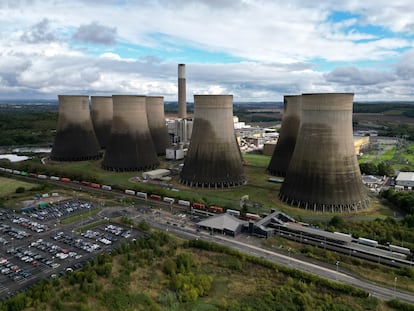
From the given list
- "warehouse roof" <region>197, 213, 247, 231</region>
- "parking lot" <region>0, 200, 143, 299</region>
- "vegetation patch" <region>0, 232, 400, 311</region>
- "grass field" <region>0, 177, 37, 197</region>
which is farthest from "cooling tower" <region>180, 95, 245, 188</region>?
"grass field" <region>0, 177, 37, 197</region>

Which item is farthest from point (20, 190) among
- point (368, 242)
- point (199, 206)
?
point (368, 242)

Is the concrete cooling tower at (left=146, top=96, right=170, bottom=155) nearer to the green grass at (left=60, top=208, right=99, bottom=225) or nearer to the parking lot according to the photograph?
the green grass at (left=60, top=208, right=99, bottom=225)

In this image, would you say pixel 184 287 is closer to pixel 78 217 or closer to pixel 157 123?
pixel 78 217

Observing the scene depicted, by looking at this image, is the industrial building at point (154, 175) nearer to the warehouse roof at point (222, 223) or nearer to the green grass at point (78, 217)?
the green grass at point (78, 217)

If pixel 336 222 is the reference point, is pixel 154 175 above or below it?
above

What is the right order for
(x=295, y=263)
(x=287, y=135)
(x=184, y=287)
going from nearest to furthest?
(x=184, y=287), (x=295, y=263), (x=287, y=135)

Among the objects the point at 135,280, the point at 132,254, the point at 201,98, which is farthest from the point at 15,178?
the point at 135,280

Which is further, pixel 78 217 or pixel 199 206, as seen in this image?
pixel 199 206

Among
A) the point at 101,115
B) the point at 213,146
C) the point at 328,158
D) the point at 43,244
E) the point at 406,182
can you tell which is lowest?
the point at 43,244
